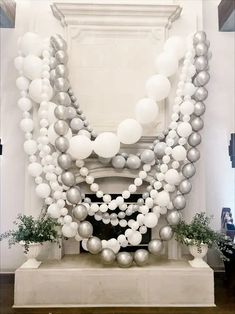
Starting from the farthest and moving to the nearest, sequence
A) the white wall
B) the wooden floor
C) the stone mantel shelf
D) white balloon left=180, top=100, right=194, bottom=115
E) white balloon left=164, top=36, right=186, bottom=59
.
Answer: the white wall → the stone mantel shelf → white balloon left=164, top=36, right=186, bottom=59 → white balloon left=180, top=100, right=194, bottom=115 → the wooden floor

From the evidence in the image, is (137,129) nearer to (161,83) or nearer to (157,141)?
(157,141)

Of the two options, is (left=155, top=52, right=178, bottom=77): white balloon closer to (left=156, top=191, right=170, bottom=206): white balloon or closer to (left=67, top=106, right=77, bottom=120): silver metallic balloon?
(left=67, top=106, right=77, bottom=120): silver metallic balloon

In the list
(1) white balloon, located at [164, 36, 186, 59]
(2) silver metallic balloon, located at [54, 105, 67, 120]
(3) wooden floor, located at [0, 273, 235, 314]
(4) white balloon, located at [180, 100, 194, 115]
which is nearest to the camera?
(3) wooden floor, located at [0, 273, 235, 314]

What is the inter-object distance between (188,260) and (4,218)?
2166 mm

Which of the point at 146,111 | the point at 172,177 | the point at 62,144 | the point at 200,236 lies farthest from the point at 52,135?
Answer: the point at 200,236

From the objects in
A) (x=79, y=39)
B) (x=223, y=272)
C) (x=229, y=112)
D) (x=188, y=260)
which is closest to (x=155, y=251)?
(x=188, y=260)

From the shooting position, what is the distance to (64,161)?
3045mm

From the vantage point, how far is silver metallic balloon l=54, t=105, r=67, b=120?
10.1ft

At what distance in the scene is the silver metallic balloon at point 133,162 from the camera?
3.21 meters

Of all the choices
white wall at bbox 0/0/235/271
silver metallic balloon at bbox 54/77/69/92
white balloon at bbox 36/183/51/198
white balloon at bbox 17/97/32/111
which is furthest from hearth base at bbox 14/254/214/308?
silver metallic balloon at bbox 54/77/69/92

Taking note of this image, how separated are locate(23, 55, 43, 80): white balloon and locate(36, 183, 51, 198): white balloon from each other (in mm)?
1154

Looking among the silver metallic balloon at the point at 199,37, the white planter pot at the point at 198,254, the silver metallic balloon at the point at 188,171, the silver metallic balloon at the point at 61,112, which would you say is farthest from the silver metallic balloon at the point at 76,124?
the white planter pot at the point at 198,254

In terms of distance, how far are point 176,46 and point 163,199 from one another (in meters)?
1.63

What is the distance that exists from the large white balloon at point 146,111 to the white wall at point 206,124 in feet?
2.84
